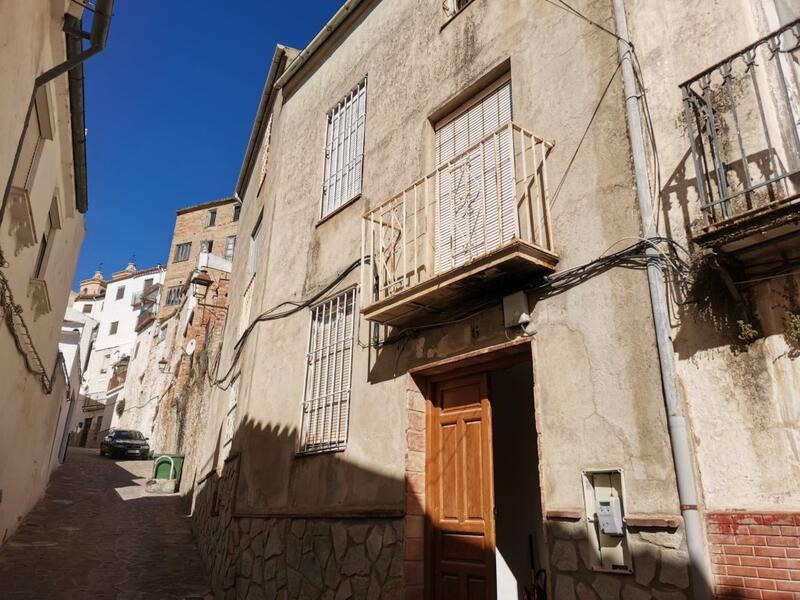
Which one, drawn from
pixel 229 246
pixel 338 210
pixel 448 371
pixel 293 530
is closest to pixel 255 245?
pixel 338 210

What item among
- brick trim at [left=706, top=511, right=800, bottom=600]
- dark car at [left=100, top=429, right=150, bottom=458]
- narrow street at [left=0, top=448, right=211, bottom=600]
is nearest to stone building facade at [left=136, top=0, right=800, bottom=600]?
brick trim at [left=706, top=511, right=800, bottom=600]

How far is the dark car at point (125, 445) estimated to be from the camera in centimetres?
2670

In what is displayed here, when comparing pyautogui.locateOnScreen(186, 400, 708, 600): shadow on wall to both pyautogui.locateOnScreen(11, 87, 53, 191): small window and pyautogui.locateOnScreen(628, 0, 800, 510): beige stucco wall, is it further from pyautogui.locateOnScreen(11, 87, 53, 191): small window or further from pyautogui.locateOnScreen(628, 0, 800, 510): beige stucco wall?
pyautogui.locateOnScreen(11, 87, 53, 191): small window

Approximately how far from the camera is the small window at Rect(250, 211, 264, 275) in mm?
12377

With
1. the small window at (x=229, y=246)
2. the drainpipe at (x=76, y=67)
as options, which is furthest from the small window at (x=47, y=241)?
the small window at (x=229, y=246)

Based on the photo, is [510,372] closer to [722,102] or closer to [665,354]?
[665,354]

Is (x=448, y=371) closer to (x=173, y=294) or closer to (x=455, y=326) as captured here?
(x=455, y=326)

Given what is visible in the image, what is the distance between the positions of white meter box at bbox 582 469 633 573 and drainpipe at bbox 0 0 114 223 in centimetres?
561

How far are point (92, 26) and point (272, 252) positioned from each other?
4.87 meters

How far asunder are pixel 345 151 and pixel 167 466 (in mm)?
13891

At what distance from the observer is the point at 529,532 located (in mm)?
7496

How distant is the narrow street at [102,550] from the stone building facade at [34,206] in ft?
2.19

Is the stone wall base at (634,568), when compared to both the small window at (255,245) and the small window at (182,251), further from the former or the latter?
the small window at (182,251)

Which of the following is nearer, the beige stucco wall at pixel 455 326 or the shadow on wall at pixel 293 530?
the beige stucco wall at pixel 455 326
